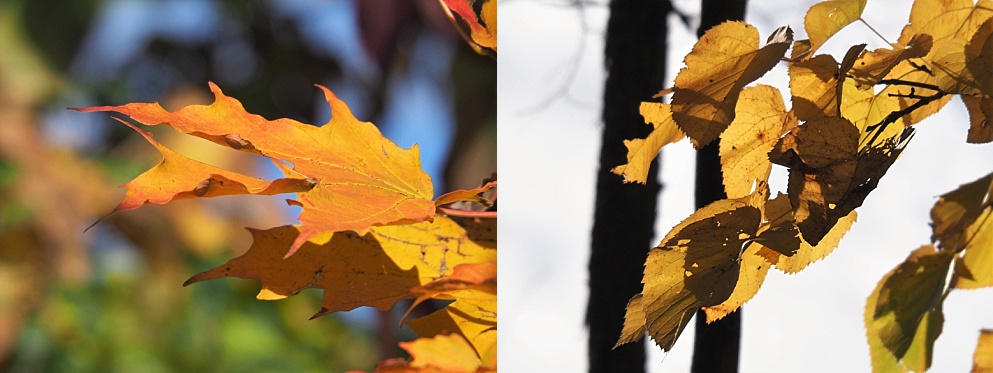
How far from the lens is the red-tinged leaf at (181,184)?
37cm

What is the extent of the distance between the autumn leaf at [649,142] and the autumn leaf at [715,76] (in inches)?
2.5

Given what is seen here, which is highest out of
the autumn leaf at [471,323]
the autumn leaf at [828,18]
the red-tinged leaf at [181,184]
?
the autumn leaf at [828,18]

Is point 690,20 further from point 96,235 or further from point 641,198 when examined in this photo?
point 96,235

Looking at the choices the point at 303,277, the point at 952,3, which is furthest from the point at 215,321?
the point at 952,3

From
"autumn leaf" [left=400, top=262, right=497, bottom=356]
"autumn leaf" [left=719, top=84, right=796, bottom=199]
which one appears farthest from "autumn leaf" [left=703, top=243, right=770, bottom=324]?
"autumn leaf" [left=400, top=262, right=497, bottom=356]

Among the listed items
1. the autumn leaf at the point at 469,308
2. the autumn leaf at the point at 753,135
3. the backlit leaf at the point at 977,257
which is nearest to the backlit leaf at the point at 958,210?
the backlit leaf at the point at 977,257

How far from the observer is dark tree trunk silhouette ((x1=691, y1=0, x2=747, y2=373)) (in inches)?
18.2

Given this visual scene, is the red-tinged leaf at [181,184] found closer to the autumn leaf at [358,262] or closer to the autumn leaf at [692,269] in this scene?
the autumn leaf at [358,262]

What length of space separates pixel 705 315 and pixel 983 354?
0.15m

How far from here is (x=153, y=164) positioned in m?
0.39

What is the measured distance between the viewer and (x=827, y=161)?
340mm

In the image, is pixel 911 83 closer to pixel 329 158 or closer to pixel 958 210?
pixel 958 210

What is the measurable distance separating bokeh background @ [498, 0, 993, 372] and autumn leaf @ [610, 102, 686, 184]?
1cm

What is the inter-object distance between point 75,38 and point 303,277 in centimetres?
15
